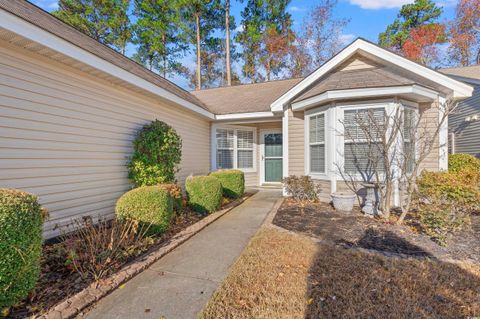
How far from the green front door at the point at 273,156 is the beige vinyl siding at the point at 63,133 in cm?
524

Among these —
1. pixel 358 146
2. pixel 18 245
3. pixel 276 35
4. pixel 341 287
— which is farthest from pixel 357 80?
pixel 276 35

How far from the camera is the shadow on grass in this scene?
208 centimetres

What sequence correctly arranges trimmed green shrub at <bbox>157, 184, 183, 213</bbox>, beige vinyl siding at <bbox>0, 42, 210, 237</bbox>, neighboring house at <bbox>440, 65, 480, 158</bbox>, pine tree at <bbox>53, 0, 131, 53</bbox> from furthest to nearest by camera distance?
1. pine tree at <bbox>53, 0, 131, 53</bbox>
2. neighboring house at <bbox>440, 65, 480, 158</bbox>
3. trimmed green shrub at <bbox>157, 184, 183, 213</bbox>
4. beige vinyl siding at <bbox>0, 42, 210, 237</bbox>

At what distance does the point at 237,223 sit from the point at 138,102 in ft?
12.4

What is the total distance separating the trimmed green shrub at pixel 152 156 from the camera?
5137 millimetres

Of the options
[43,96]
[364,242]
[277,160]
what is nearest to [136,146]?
[43,96]

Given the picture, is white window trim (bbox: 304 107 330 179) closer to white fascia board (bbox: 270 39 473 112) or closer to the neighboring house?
white fascia board (bbox: 270 39 473 112)

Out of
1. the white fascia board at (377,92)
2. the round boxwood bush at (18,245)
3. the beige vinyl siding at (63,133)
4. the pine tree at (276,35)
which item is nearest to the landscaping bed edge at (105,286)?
the round boxwood bush at (18,245)

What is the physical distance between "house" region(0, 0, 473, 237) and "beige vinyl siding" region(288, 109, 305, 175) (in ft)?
0.10

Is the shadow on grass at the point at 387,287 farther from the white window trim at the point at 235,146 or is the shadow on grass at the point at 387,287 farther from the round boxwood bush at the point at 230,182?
the white window trim at the point at 235,146

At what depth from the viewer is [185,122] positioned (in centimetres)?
753

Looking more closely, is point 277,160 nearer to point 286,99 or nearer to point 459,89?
point 286,99

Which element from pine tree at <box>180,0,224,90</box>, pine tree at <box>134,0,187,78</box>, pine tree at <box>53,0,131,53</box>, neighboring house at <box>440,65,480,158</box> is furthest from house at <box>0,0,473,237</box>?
pine tree at <box>53,0,131,53</box>

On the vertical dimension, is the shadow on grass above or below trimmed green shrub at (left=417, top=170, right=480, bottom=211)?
below
